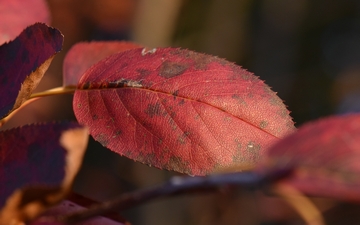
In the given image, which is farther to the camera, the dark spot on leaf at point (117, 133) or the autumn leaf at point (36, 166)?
the dark spot on leaf at point (117, 133)

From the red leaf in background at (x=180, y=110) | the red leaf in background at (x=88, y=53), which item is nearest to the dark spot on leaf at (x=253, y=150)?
the red leaf in background at (x=180, y=110)

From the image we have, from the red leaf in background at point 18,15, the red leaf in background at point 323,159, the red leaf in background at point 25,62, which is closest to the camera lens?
the red leaf in background at point 323,159

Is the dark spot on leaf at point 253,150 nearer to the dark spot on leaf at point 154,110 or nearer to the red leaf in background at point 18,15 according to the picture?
the dark spot on leaf at point 154,110

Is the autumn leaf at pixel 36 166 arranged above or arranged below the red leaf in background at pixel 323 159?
below

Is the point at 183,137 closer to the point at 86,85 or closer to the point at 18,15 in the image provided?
the point at 86,85

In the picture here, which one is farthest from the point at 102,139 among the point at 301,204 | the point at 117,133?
the point at 301,204
